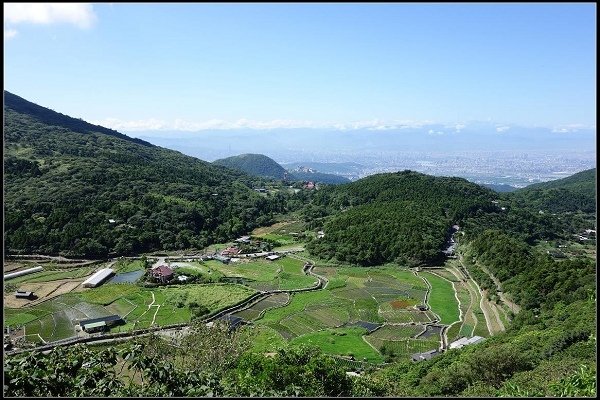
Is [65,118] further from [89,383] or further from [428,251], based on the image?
[89,383]

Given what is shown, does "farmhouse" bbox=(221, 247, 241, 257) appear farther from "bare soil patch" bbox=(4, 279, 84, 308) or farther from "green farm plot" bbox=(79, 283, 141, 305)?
"bare soil patch" bbox=(4, 279, 84, 308)

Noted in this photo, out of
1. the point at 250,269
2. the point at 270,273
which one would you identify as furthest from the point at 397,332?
the point at 250,269

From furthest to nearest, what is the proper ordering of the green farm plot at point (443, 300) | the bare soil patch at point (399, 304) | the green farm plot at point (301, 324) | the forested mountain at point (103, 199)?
the forested mountain at point (103, 199)
the bare soil patch at point (399, 304)
the green farm plot at point (443, 300)
the green farm plot at point (301, 324)

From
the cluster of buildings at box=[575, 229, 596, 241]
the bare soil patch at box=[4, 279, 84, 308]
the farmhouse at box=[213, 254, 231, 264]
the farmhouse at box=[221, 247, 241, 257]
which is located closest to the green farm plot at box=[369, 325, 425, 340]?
the farmhouse at box=[213, 254, 231, 264]

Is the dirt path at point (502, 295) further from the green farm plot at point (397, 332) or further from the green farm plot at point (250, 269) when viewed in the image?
the green farm plot at point (250, 269)

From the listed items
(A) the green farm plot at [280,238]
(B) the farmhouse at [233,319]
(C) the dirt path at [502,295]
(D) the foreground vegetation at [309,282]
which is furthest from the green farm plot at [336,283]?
(A) the green farm plot at [280,238]

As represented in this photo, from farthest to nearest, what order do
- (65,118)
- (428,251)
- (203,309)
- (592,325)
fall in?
1. (65,118)
2. (428,251)
3. (203,309)
4. (592,325)

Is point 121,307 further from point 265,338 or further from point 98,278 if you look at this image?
point 265,338

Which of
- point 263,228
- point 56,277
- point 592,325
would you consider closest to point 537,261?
point 592,325
